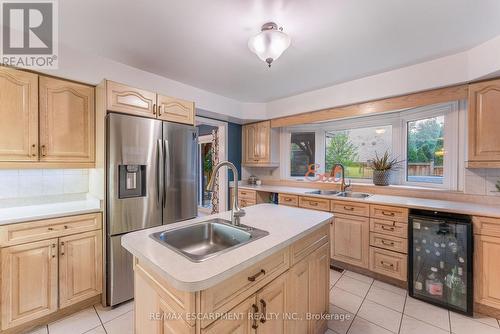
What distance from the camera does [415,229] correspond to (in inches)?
85.2

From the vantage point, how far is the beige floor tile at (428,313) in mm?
1834

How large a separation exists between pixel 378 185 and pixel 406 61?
1.55 meters

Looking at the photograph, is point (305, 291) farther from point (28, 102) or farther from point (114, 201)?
point (28, 102)

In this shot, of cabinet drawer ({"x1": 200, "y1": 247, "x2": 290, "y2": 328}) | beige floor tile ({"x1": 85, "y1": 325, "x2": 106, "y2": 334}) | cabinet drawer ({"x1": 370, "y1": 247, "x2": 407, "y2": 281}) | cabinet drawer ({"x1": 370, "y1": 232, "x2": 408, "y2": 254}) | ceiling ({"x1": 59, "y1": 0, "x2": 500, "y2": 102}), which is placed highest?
ceiling ({"x1": 59, "y1": 0, "x2": 500, "y2": 102})

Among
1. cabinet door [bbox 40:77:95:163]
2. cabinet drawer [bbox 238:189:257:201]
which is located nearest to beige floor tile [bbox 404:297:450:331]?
cabinet drawer [bbox 238:189:257:201]

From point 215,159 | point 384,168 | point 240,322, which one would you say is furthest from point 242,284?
point 215,159

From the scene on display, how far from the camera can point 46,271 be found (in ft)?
5.80

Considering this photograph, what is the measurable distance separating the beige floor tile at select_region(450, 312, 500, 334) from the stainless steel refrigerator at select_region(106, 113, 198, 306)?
266cm

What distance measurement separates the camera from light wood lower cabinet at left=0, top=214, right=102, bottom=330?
5.34ft

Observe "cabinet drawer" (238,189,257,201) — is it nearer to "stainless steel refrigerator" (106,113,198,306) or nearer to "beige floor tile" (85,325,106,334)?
"stainless steel refrigerator" (106,113,198,306)

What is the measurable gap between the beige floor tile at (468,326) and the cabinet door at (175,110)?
314 centimetres

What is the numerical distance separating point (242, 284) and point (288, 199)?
239 centimetres

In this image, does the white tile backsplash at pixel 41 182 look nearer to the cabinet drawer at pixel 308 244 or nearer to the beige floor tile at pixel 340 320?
the cabinet drawer at pixel 308 244

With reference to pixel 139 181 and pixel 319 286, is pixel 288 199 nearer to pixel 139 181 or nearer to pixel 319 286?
pixel 319 286
